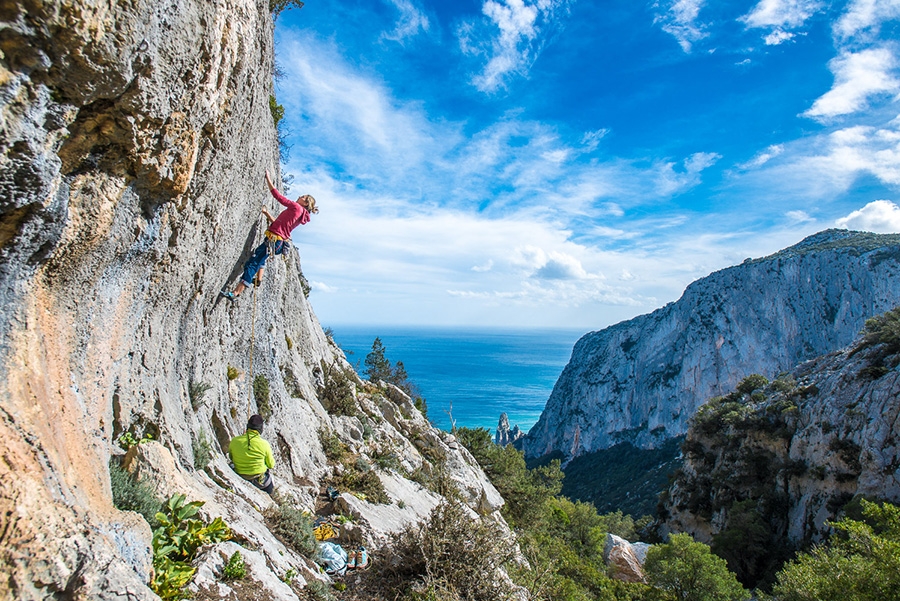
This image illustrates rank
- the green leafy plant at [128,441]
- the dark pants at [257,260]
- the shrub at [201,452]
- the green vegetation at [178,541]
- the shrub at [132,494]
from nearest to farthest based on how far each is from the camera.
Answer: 1. the green vegetation at [178,541]
2. the shrub at [132,494]
3. the green leafy plant at [128,441]
4. the shrub at [201,452]
5. the dark pants at [257,260]

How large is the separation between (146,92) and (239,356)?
663 centimetres

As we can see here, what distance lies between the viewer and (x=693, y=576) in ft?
70.0

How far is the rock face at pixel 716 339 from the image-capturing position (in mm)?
71625

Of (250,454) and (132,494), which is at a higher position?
(132,494)

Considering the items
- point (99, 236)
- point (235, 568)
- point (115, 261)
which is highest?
point (99, 236)

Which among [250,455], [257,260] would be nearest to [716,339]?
[257,260]

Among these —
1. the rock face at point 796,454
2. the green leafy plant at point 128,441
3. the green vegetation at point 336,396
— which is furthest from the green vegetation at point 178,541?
the rock face at point 796,454

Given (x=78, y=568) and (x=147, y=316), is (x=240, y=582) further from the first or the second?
(x=147, y=316)

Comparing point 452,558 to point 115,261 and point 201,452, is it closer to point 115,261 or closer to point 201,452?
point 201,452

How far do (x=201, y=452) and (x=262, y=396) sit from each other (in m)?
3.57

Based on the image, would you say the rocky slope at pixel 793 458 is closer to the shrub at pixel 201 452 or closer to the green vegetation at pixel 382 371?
the green vegetation at pixel 382 371

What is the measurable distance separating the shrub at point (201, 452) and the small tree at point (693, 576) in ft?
80.4

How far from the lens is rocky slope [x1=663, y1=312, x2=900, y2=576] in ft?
89.3

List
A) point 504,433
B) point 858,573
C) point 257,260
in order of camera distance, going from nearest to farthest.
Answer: point 257,260, point 858,573, point 504,433
